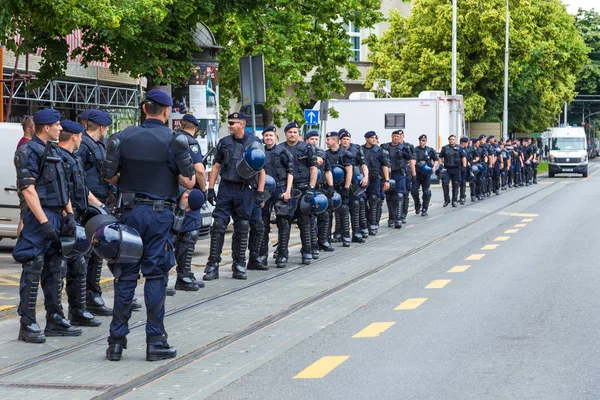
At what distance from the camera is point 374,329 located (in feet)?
30.6

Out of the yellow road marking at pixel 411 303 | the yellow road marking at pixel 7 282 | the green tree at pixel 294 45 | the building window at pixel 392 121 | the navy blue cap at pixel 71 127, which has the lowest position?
the yellow road marking at pixel 7 282

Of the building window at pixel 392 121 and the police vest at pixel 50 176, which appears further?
the building window at pixel 392 121

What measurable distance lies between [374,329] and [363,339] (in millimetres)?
505

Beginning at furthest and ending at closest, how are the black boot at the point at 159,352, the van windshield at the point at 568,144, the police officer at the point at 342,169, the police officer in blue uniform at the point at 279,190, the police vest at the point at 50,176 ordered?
the van windshield at the point at 568,144, the police officer at the point at 342,169, the police officer in blue uniform at the point at 279,190, the police vest at the point at 50,176, the black boot at the point at 159,352

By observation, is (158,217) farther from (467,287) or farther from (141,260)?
(467,287)

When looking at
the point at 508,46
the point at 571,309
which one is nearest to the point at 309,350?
the point at 571,309

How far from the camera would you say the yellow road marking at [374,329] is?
9.05 meters

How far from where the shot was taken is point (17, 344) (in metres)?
8.96

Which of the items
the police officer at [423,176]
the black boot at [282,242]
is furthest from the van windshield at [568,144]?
the black boot at [282,242]

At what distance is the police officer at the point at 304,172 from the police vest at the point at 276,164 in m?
0.38

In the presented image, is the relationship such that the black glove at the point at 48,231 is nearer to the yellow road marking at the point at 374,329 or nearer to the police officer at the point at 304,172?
the yellow road marking at the point at 374,329

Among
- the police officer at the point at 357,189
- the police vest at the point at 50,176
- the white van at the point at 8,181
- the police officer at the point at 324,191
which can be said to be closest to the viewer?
the police vest at the point at 50,176

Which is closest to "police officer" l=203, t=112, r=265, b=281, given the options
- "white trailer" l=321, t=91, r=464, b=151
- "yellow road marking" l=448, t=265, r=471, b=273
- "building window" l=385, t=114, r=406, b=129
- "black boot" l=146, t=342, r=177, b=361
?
"yellow road marking" l=448, t=265, r=471, b=273

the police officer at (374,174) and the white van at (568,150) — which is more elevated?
the police officer at (374,174)
